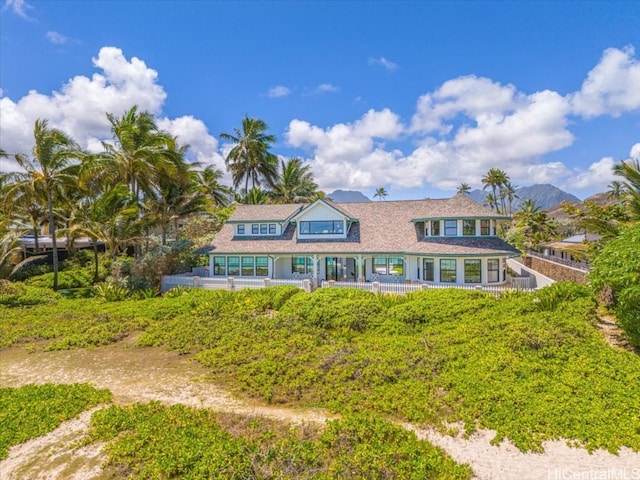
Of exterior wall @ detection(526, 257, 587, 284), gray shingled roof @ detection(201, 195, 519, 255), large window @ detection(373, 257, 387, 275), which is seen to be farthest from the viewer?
large window @ detection(373, 257, 387, 275)

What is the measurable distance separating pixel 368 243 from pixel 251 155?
2230 cm

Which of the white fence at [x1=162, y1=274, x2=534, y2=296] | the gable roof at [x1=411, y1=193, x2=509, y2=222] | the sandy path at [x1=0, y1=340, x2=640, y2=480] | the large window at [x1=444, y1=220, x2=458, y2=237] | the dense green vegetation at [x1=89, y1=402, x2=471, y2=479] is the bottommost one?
the sandy path at [x1=0, y1=340, x2=640, y2=480]

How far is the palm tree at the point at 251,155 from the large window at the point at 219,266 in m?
16.5

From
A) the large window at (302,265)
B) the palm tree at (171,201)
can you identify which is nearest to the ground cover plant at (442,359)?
the large window at (302,265)

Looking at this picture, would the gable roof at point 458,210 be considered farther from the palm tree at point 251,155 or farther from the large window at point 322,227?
the palm tree at point 251,155

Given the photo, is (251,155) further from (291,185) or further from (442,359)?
(442,359)

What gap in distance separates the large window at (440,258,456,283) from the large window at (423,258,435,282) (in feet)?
1.90

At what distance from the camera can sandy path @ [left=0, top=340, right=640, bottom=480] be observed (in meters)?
6.16

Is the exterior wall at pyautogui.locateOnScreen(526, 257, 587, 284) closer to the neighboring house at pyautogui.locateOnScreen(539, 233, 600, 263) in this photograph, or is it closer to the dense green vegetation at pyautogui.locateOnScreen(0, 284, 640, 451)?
the neighboring house at pyautogui.locateOnScreen(539, 233, 600, 263)

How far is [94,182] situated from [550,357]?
2844 cm

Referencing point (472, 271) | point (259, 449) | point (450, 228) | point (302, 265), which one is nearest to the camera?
point (259, 449)

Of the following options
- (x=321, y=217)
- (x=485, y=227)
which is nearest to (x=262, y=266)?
(x=321, y=217)

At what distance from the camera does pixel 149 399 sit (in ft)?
29.9

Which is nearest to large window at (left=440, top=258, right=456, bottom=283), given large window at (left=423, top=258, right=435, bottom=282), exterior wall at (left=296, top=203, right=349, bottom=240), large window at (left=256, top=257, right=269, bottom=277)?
large window at (left=423, top=258, right=435, bottom=282)
